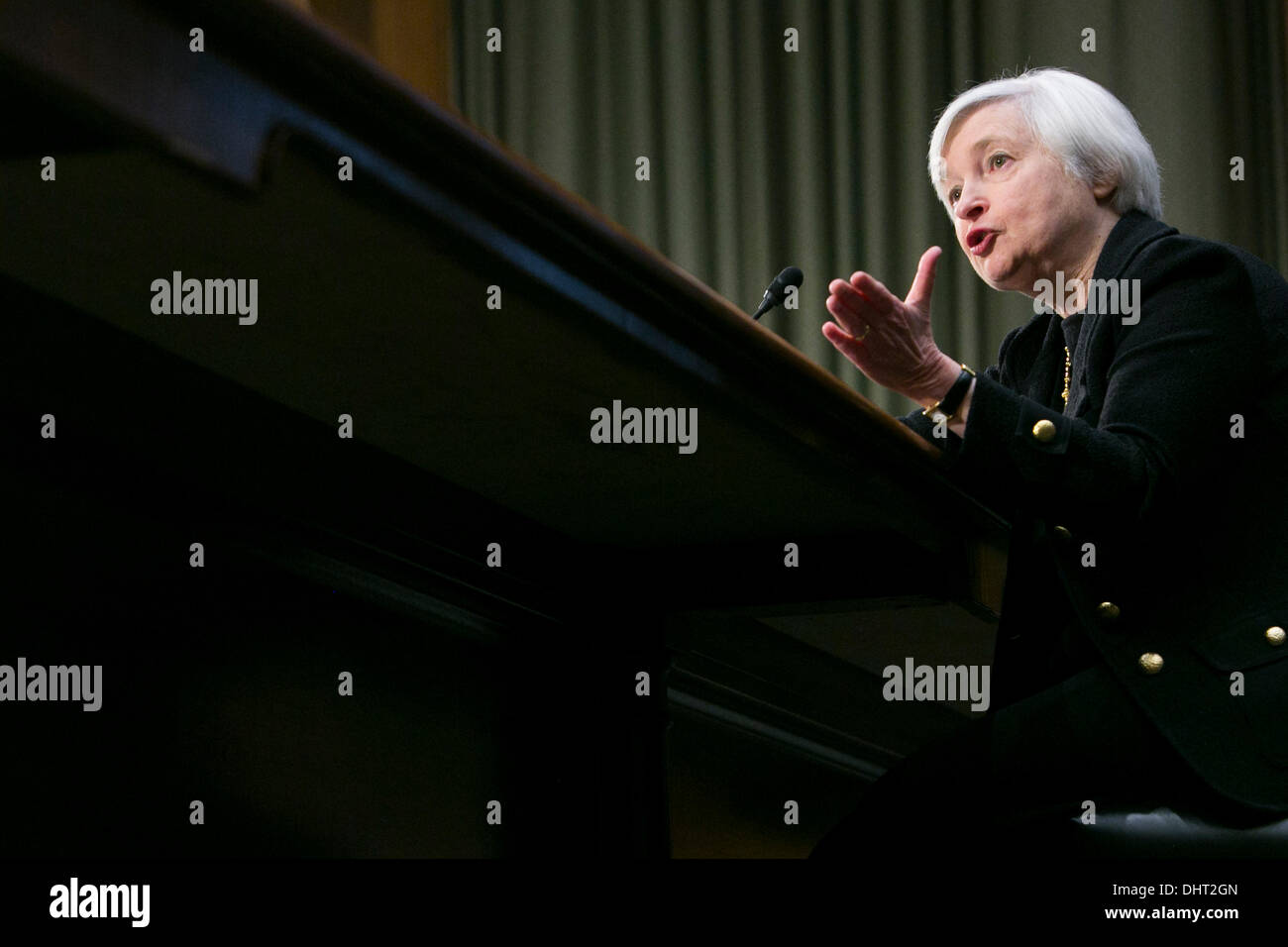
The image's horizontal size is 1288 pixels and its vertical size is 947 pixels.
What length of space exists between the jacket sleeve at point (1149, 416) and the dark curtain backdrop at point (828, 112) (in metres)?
2.18

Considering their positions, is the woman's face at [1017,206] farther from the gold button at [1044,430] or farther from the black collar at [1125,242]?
the gold button at [1044,430]

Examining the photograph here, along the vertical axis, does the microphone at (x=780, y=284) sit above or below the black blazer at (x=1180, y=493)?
above

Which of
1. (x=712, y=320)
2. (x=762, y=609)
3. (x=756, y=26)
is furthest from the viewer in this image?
(x=756, y=26)

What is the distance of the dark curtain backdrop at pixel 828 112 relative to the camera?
128 inches

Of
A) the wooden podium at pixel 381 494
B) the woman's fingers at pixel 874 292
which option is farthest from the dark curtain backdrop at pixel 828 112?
the woman's fingers at pixel 874 292

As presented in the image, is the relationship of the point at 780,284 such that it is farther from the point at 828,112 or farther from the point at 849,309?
the point at 828,112

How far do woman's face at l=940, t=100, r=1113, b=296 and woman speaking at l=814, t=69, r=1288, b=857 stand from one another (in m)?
0.08

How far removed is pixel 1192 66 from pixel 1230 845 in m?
2.65

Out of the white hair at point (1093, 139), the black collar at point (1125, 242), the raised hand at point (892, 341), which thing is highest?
the white hair at point (1093, 139)
